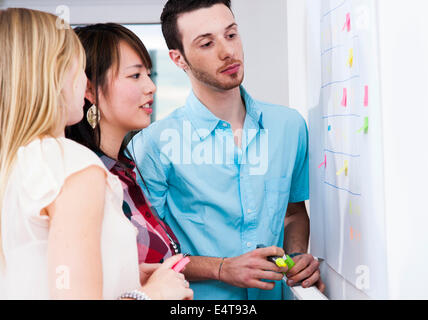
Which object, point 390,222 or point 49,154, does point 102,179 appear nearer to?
point 49,154

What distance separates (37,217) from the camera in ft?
1.63

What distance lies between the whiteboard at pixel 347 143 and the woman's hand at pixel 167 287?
30 centimetres

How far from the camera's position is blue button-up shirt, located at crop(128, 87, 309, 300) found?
3.65 ft

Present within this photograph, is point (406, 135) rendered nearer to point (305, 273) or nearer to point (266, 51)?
point (305, 273)

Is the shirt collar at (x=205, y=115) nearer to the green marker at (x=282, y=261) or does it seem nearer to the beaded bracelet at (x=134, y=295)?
the green marker at (x=282, y=261)

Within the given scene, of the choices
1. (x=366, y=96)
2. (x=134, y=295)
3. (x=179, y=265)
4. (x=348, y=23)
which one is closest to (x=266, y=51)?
(x=348, y=23)

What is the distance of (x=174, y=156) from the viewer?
43.9 inches

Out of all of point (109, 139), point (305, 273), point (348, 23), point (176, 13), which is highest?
point (176, 13)

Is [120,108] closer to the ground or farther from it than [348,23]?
closer to the ground

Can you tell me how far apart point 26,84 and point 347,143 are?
1.84ft

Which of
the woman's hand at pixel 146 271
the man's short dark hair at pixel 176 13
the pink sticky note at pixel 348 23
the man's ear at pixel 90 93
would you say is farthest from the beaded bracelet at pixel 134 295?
the man's short dark hair at pixel 176 13

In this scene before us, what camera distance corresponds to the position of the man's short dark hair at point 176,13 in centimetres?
118

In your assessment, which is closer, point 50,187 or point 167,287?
point 50,187

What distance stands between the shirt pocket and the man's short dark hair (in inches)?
17.4
